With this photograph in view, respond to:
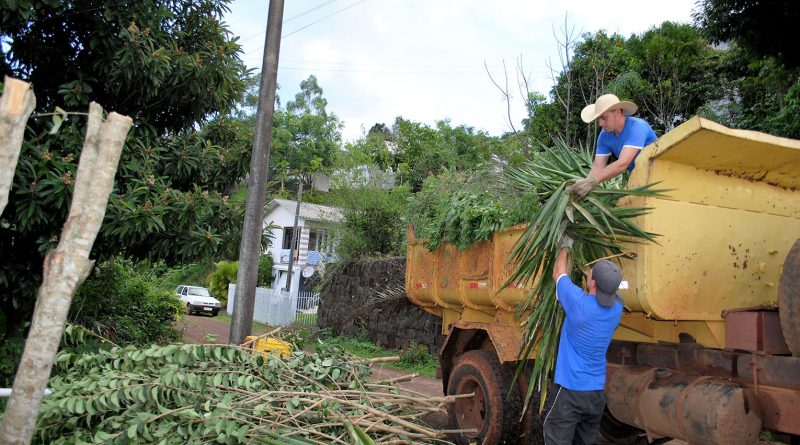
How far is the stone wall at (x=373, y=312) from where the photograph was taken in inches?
557

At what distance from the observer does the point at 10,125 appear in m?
2.59

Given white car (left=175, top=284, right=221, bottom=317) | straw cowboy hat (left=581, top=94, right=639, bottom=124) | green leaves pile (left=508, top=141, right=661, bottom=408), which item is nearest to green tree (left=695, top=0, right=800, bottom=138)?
straw cowboy hat (left=581, top=94, right=639, bottom=124)

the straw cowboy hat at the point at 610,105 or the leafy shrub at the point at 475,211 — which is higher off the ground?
the straw cowboy hat at the point at 610,105

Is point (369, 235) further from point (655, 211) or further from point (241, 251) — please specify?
point (655, 211)

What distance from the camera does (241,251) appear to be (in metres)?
7.57

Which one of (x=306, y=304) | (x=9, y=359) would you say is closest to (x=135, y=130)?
(x=9, y=359)

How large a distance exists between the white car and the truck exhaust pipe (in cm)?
2506

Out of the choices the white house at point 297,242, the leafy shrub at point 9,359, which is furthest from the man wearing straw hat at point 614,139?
the white house at point 297,242

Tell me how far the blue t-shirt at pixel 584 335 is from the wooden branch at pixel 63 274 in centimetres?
285

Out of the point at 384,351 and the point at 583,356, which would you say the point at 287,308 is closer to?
the point at 384,351

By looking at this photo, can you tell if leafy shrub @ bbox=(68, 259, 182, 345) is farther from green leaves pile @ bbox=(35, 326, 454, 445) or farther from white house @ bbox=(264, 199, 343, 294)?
white house @ bbox=(264, 199, 343, 294)

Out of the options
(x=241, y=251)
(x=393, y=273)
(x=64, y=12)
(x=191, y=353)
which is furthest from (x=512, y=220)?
(x=393, y=273)

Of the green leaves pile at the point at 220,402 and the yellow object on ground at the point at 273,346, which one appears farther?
the yellow object on ground at the point at 273,346

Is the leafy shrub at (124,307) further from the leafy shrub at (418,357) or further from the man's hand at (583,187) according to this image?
the man's hand at (583,187)
